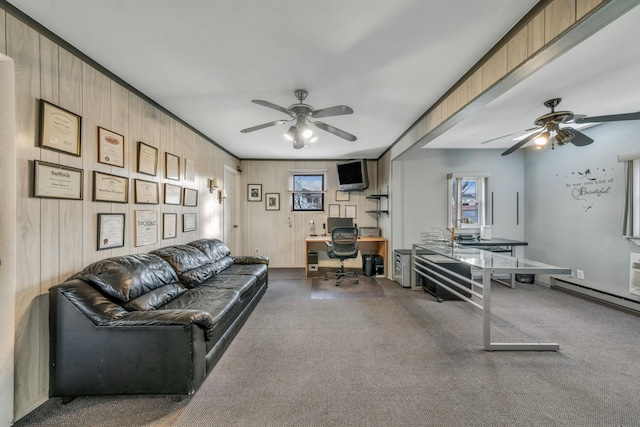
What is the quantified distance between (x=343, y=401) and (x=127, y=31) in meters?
3.00

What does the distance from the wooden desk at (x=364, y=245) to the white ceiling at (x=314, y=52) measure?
2.64 m

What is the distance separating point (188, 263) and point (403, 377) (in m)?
2.57

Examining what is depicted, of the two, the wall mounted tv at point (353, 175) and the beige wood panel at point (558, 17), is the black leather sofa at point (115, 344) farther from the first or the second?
the wall mounted tv at point (353, 175)

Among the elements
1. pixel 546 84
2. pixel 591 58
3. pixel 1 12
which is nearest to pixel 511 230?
pixel 546 84

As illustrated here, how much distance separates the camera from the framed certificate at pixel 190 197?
11.5 feet

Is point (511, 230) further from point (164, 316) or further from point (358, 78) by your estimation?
point (164, 316)

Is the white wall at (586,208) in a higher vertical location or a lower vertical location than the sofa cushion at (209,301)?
higher

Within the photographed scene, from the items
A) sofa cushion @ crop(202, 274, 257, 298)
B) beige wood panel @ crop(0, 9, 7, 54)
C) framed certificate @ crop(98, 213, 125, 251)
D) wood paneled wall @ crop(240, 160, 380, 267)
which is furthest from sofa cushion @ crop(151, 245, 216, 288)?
wood paneled wall @ crop(240, 160, 380, 267)

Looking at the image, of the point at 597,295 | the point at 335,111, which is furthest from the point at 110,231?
the point at 597,295

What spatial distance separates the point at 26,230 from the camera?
5.24 feet

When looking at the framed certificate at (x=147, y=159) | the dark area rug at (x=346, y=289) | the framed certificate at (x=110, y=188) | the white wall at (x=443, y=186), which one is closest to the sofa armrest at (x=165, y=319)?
the framed certificate at (x=110, y=188)

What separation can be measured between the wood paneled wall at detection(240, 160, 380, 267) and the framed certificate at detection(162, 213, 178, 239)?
2.45 m

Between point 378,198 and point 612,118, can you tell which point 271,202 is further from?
point 612,118

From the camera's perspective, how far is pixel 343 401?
5.57 ft
